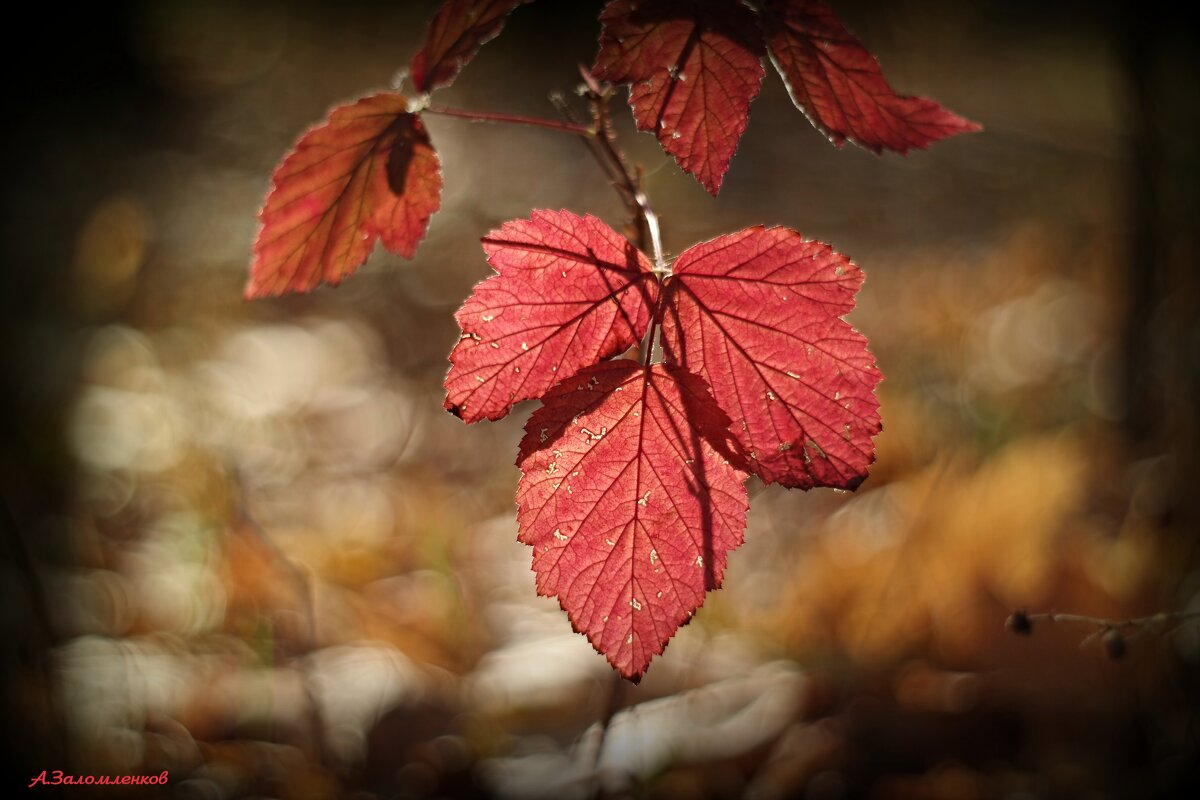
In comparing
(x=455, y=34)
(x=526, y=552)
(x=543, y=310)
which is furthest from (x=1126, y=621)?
(x=526, y=552)

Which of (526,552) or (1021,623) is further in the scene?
(526,552)

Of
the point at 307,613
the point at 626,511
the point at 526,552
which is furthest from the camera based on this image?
the point at 526,552

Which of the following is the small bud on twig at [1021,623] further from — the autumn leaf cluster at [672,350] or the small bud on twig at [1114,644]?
the autumn leaf cluster at [672,350]

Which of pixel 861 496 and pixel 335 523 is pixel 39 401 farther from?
pixel 861 496

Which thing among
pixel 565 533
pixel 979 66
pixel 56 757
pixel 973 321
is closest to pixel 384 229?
pixel 565 533

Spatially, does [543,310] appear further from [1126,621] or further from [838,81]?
[1126,621]
